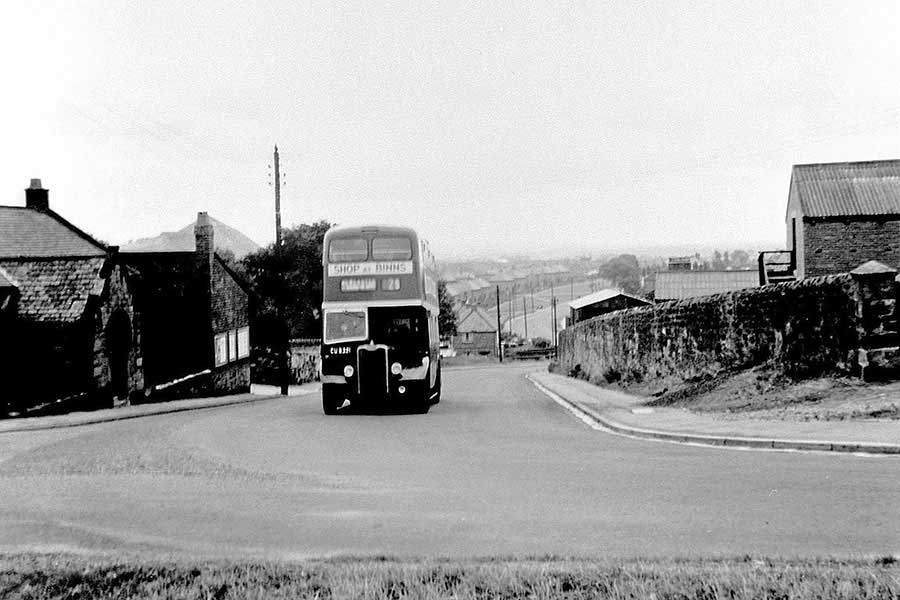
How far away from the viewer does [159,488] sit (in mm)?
10883

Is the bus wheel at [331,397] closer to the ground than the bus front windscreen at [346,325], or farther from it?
closer to the ground

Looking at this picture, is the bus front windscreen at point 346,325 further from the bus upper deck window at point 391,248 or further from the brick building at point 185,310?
the brick building at point 185,310

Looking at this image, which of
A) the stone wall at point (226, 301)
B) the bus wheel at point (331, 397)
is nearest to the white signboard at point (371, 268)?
the bus wheel at point (331, 397)

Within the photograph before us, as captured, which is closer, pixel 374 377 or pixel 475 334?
pixel 374 377

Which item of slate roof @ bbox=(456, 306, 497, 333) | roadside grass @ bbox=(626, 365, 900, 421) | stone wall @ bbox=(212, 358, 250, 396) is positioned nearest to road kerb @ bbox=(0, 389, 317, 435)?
stone wall @ bbox=(212, 358, 250, 396)

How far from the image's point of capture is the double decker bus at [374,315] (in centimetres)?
2283

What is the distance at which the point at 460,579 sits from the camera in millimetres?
6695

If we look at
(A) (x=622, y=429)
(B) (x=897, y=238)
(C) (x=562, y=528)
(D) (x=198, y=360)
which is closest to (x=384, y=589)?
(C) (x=562, y=528)

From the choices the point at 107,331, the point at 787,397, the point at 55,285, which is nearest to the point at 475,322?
the point at 107,331

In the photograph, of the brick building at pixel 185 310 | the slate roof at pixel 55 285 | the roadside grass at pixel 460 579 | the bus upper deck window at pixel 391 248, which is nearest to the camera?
the roadside grass at pixel 460 579

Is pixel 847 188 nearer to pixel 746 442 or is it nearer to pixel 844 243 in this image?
pixel 844 243

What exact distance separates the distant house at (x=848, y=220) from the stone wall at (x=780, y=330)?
1058cm

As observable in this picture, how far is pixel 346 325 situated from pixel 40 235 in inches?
734

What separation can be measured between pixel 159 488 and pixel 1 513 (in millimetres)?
1755
